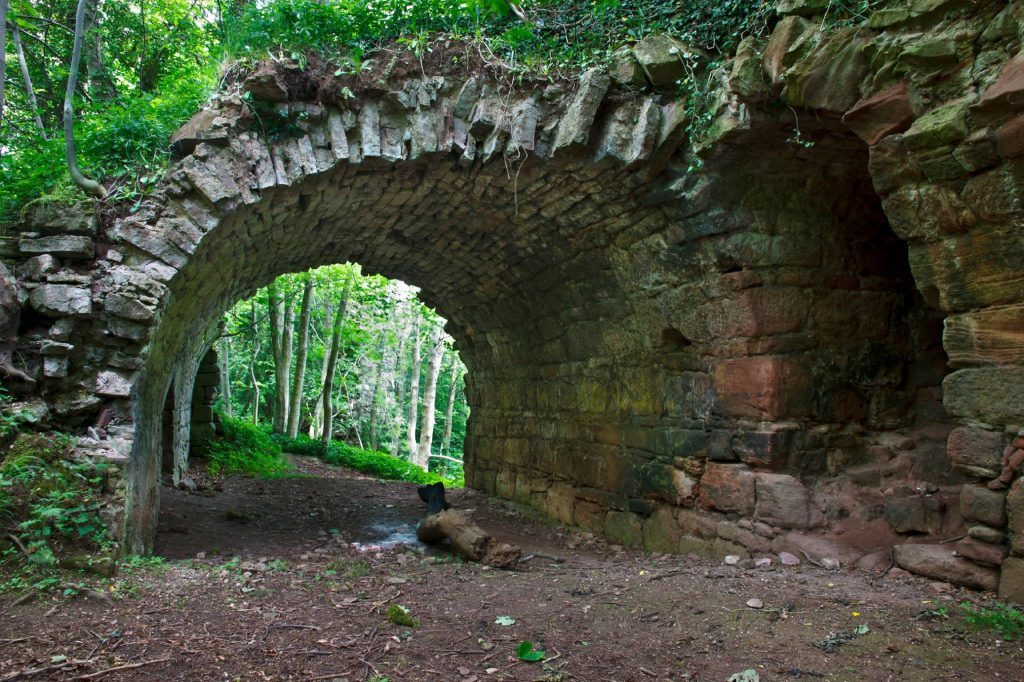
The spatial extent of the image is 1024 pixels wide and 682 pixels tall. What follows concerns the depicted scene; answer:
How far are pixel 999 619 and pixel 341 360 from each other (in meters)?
18.4

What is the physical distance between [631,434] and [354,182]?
3.15 m

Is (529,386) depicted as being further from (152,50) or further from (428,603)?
(152,50)

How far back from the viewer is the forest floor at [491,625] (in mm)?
2859

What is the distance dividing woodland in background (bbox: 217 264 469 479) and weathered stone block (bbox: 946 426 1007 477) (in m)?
11.5

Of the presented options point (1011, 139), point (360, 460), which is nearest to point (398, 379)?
point (360, 460)

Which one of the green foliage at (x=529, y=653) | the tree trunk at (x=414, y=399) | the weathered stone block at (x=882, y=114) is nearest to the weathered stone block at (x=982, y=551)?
the weathered stone block at (x=882, y=114)

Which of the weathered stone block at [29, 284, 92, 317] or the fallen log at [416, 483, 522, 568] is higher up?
the weathered stone block at [29, 284, 92, 317]

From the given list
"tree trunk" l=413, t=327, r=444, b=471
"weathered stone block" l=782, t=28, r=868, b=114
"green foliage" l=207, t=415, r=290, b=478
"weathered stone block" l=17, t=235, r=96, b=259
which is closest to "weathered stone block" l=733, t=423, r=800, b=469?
"weathered stone block" l=782, t=28, r=868, b=114

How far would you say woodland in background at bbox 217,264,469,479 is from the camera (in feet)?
48.4

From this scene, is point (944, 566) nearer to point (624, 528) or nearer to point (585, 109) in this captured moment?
point (624, 528)

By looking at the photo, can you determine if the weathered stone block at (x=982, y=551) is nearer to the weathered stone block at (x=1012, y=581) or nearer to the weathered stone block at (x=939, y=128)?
the weathered stone block at (x=1012, y=581)

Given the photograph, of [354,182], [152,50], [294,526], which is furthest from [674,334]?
Answer: [152,50]

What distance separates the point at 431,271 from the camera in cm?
766

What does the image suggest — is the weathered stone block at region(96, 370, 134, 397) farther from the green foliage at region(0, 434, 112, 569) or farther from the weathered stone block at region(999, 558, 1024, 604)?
the weathered stone block at region(999, 558, 1024, 604)
